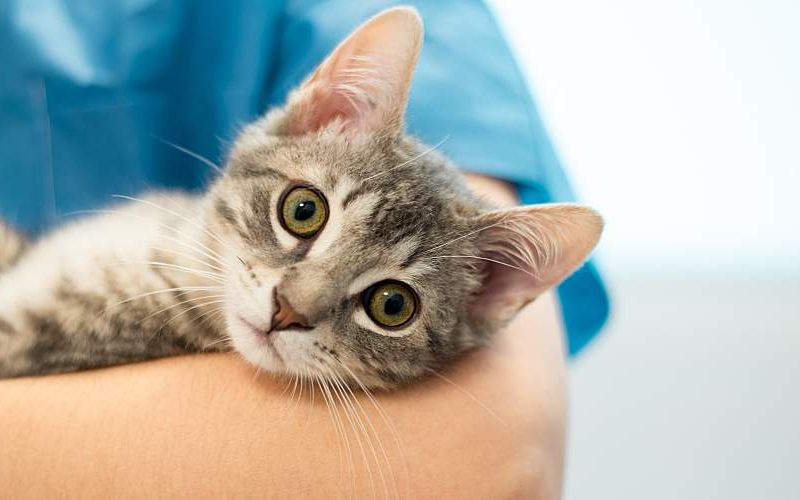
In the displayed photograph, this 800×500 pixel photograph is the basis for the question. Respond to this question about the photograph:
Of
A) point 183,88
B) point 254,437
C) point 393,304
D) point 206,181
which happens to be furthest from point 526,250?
point 183,88

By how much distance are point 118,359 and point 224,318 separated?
0.19 metres

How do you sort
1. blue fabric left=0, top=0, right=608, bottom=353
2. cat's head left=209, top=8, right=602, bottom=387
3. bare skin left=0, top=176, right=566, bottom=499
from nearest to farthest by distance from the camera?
bare skin left=0, top=176, right=566, bottom=499 < cat's head left=209, top=8, right=602, bottom=387 < blue fabric left=0, top=0, right=608, bottom=353

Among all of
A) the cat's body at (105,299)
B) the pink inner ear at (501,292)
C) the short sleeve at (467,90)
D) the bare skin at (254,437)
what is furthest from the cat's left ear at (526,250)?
the cat's body at (105,299)

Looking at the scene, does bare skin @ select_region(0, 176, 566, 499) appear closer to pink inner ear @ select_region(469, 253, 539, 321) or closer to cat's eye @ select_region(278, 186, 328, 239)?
pink inner ear @ select_region(469, 253, 539, 321)

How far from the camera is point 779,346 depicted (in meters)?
2.33

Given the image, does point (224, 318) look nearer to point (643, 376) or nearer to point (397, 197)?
point (397, 197)

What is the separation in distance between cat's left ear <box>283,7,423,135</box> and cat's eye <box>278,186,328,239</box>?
0.15 m

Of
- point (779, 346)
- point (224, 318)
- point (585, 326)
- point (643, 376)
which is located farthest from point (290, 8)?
point (779, 346)

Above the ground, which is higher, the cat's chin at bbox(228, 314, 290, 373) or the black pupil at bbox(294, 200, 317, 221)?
the black pupil at bbox(294, 200, 317, 221)

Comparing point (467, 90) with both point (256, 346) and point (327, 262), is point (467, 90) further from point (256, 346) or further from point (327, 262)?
point (256, 346)

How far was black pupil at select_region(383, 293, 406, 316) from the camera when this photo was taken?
115 centimetres

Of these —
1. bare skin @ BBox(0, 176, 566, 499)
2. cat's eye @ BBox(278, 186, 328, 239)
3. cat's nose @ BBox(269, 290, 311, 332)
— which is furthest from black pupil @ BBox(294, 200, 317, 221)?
bare skin @ BBox(0, 176, 566, 499)

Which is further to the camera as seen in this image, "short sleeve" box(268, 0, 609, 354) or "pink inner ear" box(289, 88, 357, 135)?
"short sleeve" box(268, 0, 609, 354)

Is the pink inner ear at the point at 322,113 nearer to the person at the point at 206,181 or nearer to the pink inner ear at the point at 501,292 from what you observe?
the person at the point at 206,181
